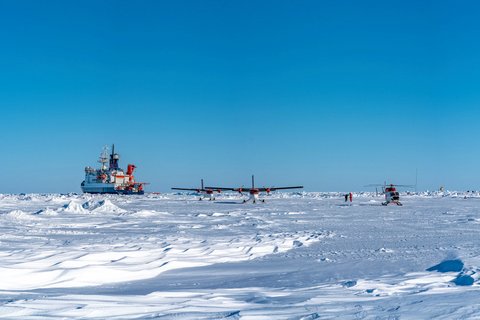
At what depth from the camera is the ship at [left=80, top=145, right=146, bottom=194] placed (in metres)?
92.1

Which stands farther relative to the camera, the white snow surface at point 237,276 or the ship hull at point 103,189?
the ship hull at point 103,189

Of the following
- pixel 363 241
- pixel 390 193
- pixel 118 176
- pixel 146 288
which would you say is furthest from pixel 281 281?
pixel 118 176

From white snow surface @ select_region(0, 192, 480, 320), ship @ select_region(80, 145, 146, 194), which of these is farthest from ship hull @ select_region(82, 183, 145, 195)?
white snow surface @ select_region(0, 192, 480, 320)

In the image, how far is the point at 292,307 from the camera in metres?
5.80

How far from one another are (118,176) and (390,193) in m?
62.7

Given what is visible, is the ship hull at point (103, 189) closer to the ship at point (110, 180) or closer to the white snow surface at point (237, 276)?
the ship at point (110, 180)

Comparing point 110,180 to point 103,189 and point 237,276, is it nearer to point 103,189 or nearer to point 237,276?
point 103,189

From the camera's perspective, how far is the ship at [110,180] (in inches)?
3627

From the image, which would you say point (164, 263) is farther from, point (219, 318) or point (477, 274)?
point (477, 274)

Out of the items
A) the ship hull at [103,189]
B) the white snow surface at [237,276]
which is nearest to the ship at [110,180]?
the ship hull at [103,189]

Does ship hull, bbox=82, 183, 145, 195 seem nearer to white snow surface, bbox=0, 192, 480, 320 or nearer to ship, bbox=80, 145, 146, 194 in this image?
ship, bbox=80, 145, 146, 194

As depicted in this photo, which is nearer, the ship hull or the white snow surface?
the white snow surface

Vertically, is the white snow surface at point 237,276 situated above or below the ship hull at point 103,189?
below

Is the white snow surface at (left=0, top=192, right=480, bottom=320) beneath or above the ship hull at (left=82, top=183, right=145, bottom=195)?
beneath
